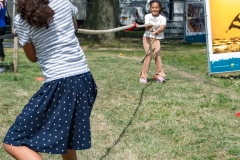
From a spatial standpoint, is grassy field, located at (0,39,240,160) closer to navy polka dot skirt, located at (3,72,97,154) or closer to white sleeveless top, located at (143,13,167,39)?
white sleeveless top, located at (143,13,167,39)

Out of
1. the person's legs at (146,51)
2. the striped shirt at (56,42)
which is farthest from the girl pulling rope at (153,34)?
the striped shirt at (56,42)

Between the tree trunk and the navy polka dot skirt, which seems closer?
the navy polka dot skirt

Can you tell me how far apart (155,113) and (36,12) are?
3321 millimetres

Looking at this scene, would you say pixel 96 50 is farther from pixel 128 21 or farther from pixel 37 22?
pixel 37 22

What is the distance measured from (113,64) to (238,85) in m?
3.38

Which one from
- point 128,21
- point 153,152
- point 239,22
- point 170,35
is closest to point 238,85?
point 239,22

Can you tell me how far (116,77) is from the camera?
885cm

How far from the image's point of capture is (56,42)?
3.18 metres

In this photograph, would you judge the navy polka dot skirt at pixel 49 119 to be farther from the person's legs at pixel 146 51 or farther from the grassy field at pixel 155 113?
the person's legs at pixel 146 51

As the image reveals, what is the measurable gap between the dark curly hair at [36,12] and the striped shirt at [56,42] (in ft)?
0.20

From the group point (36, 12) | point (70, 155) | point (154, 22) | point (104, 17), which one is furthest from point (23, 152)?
point (104, 17)

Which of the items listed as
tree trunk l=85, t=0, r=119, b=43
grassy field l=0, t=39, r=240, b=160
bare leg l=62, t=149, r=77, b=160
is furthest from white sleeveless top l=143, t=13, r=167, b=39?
tree trunk l=85, t=0, r=119, b=43

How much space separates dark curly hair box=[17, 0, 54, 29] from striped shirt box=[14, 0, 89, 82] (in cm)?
6

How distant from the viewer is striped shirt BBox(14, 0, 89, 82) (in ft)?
10.3
